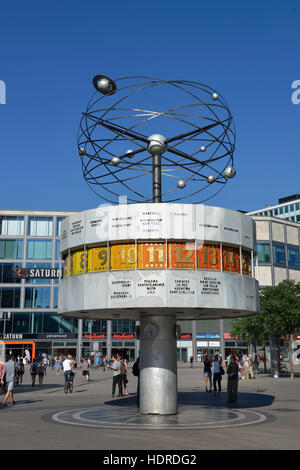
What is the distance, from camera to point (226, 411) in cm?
1947

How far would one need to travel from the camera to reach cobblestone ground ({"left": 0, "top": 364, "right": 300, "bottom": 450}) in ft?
40.8

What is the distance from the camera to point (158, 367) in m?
18.1

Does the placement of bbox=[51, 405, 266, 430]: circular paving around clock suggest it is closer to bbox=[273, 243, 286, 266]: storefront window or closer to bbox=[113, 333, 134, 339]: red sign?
bbox=[273, 243, 286, 266]: storefront window

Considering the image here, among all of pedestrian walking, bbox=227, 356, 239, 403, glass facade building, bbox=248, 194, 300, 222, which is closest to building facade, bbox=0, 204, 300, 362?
pedestrian walking, bbox=227, 356, 239, 403

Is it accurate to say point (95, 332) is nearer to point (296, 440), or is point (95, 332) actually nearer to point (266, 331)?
point (266, 331)

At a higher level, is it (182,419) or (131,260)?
(131,260)

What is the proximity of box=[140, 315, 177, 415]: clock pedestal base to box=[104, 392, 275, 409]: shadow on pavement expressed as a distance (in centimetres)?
387

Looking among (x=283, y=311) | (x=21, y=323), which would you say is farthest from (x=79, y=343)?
(x=283, y=311)

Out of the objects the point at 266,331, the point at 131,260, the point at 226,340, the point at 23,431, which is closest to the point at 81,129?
the point at 131,260

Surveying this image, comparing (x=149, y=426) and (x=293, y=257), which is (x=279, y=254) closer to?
(x=293, y=257)

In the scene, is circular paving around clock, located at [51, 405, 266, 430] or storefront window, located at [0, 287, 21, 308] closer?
circular paving around clock, located at [51, 405, 266, 430]

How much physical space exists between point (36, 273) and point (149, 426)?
7254cm

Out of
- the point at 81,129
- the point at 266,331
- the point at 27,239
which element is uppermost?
the point at 27,239

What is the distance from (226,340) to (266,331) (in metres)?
43.2
